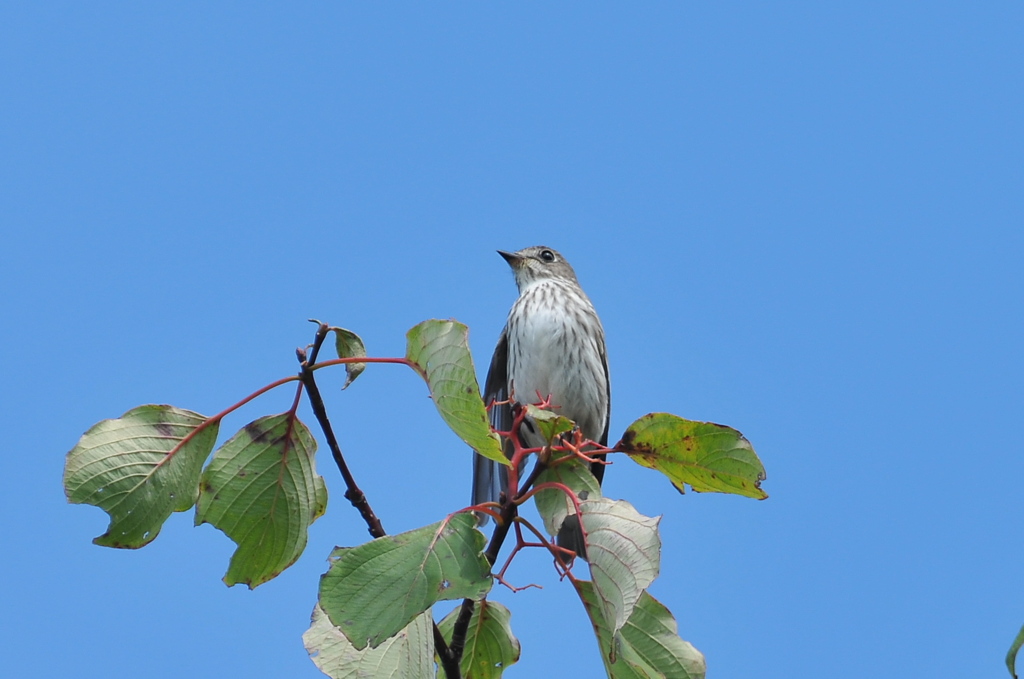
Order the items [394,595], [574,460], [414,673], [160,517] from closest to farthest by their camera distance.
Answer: [394,595] → [414,673] → [160,517] → [574,460]

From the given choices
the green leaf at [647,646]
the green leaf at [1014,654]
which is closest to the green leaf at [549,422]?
the green leaf at [647,646]

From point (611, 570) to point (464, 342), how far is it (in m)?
0.81

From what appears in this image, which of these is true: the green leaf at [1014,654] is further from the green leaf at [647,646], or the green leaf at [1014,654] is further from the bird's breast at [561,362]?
the bird's breast at [561,362]

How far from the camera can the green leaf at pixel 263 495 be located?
340 cm

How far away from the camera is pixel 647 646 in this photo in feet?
11.4

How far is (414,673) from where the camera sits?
317 centimetres

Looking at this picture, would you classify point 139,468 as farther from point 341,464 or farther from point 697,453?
point 697,453

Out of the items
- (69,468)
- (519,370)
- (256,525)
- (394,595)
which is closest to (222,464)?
(256,525)

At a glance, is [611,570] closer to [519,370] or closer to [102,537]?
[102,537]

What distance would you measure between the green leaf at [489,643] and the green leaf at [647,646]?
0.49 m

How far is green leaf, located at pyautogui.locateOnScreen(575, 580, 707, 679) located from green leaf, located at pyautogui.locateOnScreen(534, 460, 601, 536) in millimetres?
290

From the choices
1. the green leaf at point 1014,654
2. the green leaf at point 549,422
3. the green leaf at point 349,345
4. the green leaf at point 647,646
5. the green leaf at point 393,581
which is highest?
the green leaf at point 349,345

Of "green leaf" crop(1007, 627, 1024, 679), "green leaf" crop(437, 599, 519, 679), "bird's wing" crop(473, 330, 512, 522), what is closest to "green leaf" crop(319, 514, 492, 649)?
"green leaf" crop(437, 599, 519, 679)

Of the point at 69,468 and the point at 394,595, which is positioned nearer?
the point at 394,595
